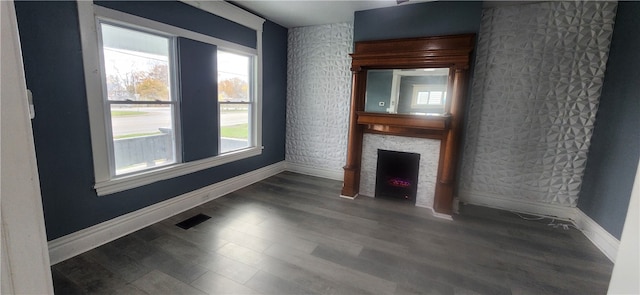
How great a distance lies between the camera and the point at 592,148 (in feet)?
9.67

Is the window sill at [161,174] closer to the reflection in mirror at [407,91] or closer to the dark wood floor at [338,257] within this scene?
the dark wood floor at [338,257]

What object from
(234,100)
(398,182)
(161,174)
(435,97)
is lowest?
(398,182)

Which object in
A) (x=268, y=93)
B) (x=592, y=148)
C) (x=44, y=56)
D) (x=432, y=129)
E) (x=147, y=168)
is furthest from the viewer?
(x=268, y=93)

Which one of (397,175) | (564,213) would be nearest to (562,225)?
(564,213)

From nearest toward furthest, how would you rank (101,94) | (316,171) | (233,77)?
(101,94), (233,77), (316,171)

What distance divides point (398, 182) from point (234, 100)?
8.31 feet

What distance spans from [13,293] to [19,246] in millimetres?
109

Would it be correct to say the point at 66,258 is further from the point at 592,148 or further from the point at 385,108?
the point at 592,148

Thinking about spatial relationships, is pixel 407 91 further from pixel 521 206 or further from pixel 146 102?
pixel 146 102

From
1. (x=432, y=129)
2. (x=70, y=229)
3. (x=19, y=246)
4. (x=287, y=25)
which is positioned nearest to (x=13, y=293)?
(x=19, y=246)

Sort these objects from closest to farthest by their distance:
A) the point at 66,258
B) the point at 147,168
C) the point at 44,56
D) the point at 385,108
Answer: the point at 44,56
the point at 66,258
the point at 147,168
the point at 385,108

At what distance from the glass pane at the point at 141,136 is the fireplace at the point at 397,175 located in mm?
2621

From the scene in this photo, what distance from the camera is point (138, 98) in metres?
2.58

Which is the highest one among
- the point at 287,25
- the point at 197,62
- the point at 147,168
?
the point at 287,25
